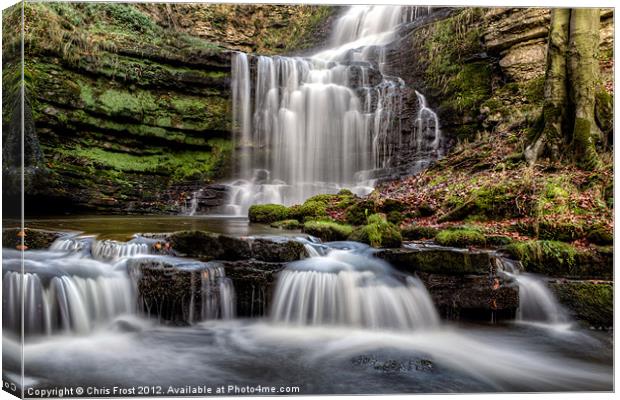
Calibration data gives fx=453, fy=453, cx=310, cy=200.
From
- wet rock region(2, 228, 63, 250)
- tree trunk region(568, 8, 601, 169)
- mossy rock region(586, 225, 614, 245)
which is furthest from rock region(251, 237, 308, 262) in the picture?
tree trunk region(568, 8, 601, 169)

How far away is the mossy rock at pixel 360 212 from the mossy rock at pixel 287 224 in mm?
628

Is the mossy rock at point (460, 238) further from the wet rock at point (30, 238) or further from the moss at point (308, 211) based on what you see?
the wet rock at point (30, 238)

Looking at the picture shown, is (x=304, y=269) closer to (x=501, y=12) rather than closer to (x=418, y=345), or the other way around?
(x=418, y=345)

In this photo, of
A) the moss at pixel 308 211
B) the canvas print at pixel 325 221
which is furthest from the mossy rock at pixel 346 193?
the moss at pixel 308 211

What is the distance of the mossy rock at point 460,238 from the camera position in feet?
15.4

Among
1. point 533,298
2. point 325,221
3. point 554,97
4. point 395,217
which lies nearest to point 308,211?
point 325,221

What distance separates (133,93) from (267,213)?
4420mm

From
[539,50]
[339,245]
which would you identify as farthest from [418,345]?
[539,50]

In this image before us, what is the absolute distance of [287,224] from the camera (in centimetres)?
530

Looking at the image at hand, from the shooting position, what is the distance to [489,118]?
675 cm

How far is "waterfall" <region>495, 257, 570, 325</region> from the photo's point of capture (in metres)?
4.50

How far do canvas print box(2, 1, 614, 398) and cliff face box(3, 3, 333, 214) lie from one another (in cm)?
6

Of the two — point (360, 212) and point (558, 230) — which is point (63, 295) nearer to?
point (360, 212)

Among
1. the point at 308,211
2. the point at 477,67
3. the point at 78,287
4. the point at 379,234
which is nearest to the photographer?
the point at 78,287
